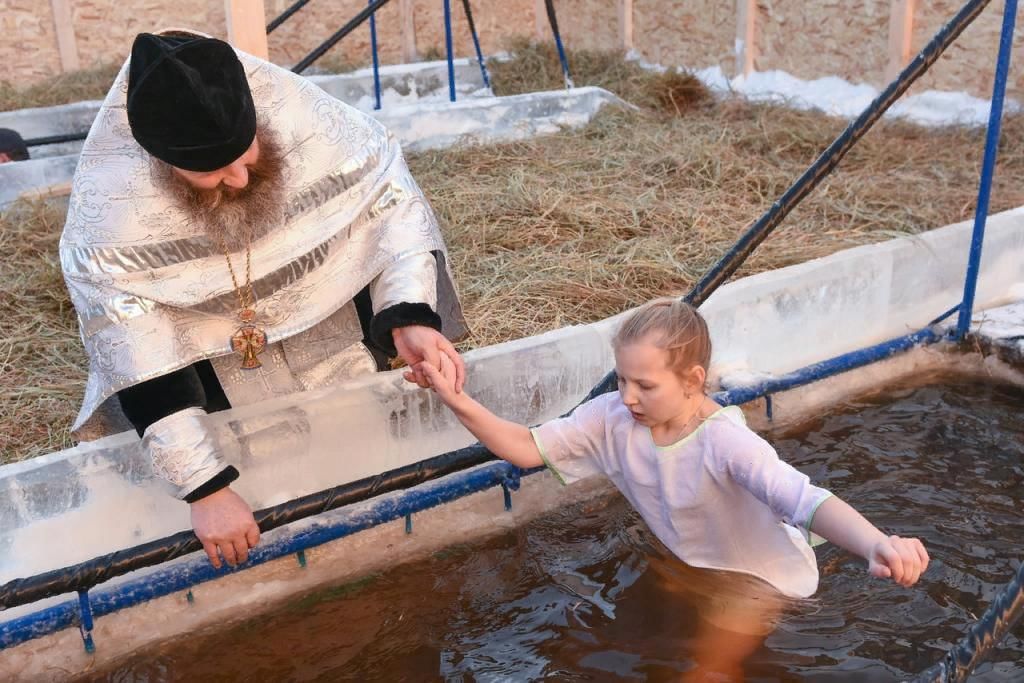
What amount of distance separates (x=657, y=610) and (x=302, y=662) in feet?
2.64

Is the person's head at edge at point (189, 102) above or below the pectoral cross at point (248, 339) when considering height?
above

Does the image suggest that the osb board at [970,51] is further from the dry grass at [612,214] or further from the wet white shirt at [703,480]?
the wet white shirt at [703,480]

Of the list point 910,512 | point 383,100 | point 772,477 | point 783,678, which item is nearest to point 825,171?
point 910,512

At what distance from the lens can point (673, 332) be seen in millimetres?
1853

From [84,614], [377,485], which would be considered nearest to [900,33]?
[377,485]

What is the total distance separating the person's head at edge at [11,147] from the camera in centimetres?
497

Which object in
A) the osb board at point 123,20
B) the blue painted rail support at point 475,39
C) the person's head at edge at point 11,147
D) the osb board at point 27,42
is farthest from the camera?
the osb board at point 123,20

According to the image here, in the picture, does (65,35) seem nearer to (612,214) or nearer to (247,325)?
(612,214)

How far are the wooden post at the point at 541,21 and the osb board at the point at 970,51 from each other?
420cm

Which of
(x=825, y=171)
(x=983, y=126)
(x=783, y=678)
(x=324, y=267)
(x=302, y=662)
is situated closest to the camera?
(x=783, y=678)

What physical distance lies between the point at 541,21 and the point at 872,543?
8.77 meters

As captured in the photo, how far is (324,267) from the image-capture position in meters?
2.39

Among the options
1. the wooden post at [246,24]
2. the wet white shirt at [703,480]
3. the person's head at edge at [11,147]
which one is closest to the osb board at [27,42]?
the person's head at edge at [11,147]

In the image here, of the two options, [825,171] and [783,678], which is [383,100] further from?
[783,678]
